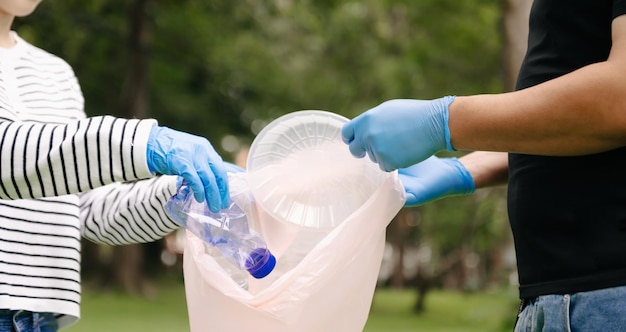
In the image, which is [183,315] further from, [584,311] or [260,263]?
[584,311]

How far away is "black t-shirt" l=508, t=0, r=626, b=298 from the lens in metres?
1.56

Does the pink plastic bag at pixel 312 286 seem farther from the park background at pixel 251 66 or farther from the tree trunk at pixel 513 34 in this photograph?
the park background at pixel 251 66

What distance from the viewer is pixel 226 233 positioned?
1924 mm

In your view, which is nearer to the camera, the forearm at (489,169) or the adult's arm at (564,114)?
the adult's arm at (564,114)

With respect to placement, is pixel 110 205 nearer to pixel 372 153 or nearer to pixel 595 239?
pixel 372 153

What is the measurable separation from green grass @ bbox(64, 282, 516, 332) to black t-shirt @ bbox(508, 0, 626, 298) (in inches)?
301

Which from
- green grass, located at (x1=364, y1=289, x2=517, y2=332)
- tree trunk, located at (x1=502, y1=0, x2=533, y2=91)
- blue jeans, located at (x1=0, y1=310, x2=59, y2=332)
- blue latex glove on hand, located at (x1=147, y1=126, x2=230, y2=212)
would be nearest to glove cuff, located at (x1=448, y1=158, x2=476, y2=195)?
blue latex glove on hand, located at (x1=147, y1=126, x2=230, y2=212)

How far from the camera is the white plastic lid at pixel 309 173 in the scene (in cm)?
200

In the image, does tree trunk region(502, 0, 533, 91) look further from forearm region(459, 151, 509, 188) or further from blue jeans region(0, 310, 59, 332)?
blue jeans region(0, 310, 59, 332)

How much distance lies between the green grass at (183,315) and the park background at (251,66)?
6 centimetres

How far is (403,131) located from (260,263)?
18.8 inches

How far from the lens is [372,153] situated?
181 centimetres

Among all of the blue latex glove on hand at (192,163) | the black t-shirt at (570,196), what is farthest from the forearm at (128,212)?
the black t-shirt at (570,196)

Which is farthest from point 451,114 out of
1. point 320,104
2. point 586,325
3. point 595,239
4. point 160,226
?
point 320,104
